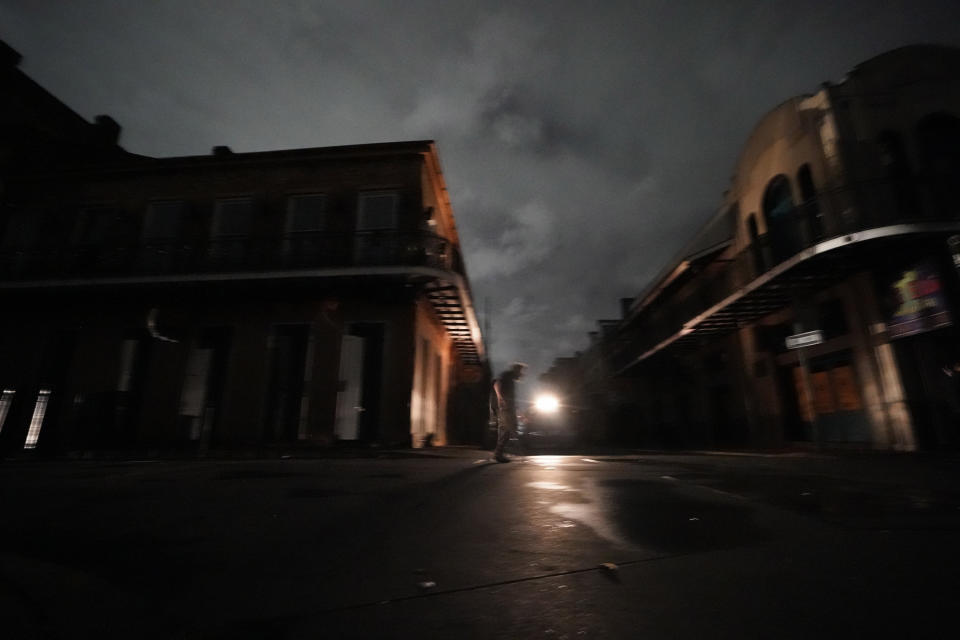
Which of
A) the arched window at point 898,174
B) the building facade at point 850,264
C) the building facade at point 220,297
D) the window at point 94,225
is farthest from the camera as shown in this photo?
the window at point 94,225

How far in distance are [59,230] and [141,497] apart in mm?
15594

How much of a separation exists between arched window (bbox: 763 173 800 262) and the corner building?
4 centimetres

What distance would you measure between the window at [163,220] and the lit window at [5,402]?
583cm

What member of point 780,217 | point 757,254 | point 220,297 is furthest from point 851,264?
point 220,297

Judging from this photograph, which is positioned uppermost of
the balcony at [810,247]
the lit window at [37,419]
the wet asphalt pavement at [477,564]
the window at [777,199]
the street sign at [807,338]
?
the window at [777,199]

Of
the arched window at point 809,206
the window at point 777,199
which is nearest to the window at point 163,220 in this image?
the arched window at point 809,206

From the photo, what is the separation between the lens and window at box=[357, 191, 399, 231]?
41.0 ft

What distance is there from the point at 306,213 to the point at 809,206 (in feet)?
47.1

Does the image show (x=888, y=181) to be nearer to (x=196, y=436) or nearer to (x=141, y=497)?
(x=141, y=497)

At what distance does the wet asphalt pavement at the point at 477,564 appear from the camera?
4.35ft

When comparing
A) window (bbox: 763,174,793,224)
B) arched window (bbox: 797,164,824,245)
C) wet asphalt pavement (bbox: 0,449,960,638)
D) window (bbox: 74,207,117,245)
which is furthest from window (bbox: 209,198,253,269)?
window (bbox: 763,174,793,224)

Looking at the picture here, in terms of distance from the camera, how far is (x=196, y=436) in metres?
11.7

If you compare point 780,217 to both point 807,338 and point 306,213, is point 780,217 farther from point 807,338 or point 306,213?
point 306,213

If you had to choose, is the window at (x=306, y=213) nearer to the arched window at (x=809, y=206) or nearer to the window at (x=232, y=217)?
the window at (x=232, y=217)
